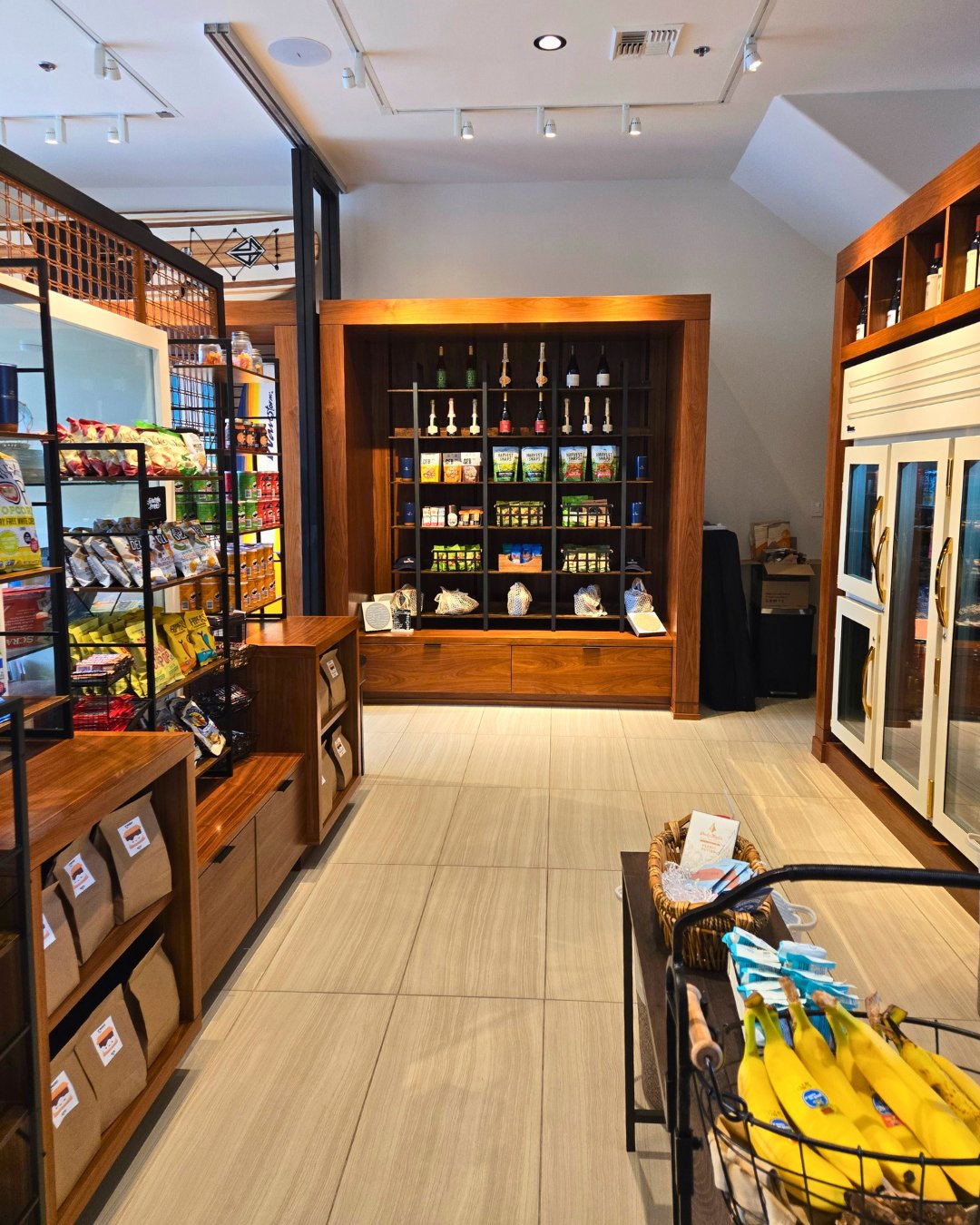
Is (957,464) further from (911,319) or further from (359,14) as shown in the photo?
(359,14)

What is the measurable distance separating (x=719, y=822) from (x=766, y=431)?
16.2 feet

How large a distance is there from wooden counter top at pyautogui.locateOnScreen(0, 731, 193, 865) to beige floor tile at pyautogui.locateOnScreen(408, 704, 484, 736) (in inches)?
127

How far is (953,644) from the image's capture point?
128 inches

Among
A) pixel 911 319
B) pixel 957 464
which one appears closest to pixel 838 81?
pixel 911 319

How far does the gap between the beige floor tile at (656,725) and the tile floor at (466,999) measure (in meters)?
0.61

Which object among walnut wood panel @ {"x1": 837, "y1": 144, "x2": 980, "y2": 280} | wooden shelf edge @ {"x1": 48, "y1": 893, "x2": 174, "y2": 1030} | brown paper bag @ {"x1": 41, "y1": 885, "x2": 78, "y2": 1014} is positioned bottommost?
wooden shelf edge @ {"x1": 48, "y1": 893, "x2": 174, "y2": 1030}

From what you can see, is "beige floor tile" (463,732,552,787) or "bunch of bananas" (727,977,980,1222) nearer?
"bunch of bananas" (727,977,980,1222)

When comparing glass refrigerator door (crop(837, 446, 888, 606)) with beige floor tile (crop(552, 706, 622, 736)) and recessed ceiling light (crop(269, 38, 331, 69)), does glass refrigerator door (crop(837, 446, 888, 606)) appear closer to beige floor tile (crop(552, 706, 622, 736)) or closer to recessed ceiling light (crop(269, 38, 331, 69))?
beige floor tile (crop(552, 706, 622, 736))

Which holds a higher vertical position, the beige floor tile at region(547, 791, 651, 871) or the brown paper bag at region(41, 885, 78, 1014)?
the brown paper bag at region(41, 885, 78, 1014)

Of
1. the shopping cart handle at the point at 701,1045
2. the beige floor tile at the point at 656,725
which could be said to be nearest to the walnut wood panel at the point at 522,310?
the beige floor tile at the point at 656,725

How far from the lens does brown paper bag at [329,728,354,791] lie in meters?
3.95

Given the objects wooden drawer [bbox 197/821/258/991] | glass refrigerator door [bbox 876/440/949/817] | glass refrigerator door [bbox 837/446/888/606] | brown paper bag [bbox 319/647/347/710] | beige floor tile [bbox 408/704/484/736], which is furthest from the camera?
beige floor tile [bbox 408/704/484/736]

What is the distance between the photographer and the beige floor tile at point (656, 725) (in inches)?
211

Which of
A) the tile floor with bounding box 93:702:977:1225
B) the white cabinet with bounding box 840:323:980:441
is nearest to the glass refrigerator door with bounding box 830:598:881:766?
the tile floor with bounding box 93:702:977:1225
